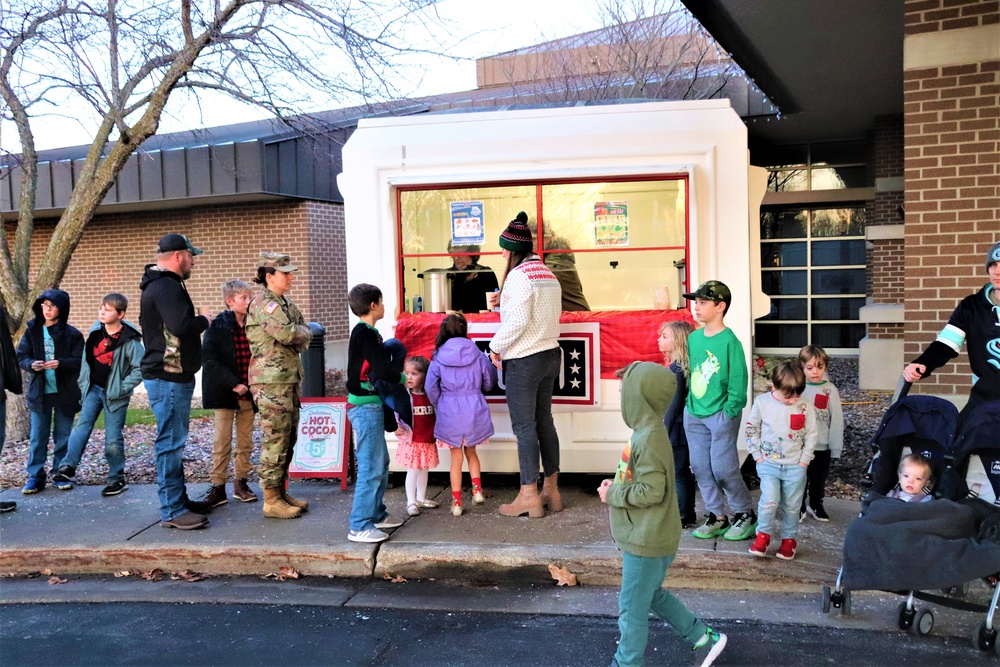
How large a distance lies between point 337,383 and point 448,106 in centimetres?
574

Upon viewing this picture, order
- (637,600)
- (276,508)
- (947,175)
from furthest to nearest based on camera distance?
(947,175) → (276,508) → (637,600)

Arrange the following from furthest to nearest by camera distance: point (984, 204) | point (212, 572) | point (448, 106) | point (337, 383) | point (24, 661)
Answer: point (448, 106) < point (337, 383) < point (984, 204) < point (212, 572) < point (24, 661)

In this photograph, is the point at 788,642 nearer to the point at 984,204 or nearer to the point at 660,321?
the point at 660,321

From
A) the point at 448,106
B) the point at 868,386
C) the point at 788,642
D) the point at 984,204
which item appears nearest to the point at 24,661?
the point at 788,642

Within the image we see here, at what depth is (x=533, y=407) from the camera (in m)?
5.45

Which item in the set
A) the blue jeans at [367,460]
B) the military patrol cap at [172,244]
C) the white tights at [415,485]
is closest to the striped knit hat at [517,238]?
the blue jeans at [367,460]

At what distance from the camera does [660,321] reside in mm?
5949

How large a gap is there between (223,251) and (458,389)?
996 centimetres

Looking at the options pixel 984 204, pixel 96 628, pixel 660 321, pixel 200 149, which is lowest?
pixel 96 628

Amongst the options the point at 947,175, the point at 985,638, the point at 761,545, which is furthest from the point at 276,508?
the point at 947,175

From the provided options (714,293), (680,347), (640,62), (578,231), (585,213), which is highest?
(640,62)

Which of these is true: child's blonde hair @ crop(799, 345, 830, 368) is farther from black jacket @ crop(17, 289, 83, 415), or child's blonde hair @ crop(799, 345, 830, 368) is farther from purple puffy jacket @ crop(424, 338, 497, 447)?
black jacket @ crop(17, 289, 83, 415)

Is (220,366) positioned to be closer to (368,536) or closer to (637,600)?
(368,536)

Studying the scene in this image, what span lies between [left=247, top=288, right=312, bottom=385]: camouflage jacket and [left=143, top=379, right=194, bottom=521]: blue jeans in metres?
0.51
